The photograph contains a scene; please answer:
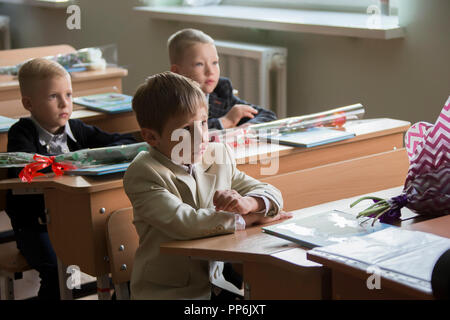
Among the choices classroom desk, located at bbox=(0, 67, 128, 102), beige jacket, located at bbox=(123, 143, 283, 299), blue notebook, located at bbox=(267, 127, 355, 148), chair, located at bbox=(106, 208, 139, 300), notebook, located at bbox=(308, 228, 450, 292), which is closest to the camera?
notebook, located at bbox=(308, 228, 450, 292)

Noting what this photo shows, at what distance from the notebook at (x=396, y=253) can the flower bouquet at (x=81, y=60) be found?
2.56 m

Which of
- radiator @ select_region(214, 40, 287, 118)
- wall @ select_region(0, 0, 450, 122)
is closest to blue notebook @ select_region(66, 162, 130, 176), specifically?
wall @ select_region(0, 0, 450, 122)

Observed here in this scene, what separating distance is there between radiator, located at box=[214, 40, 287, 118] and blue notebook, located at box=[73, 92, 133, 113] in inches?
40.6

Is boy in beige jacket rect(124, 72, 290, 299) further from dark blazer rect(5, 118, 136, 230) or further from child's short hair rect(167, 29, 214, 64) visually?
child's short hair rect(167, 29, 214, 64)

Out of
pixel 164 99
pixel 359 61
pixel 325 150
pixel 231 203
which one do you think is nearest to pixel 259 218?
pixel 231 203

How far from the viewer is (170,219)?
5.19 ft

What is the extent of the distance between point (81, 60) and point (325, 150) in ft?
5.87

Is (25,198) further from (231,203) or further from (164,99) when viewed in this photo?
(231,203)

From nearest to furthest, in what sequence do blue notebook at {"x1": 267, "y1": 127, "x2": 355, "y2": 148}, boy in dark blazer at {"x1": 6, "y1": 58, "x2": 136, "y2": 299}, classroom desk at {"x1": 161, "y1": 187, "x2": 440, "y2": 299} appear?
1. classroom desk at {"x1": 161, "y1": 187, "x2": 440, "y2": 299}
2. blue notebook at {"x1": 267, "y1": 127, "x2": 355, "y2": 148}
3. boy in dark blazer at {"x1": 6, "y1": 58, "x2": 136, "y2": 299}

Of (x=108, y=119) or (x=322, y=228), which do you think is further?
(x=108, y=119)

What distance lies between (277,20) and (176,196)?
7.60 ft

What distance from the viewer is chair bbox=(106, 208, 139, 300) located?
6.16ft

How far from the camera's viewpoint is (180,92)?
1.68 meters

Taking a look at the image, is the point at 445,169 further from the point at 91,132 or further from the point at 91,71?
the point at 91,71
